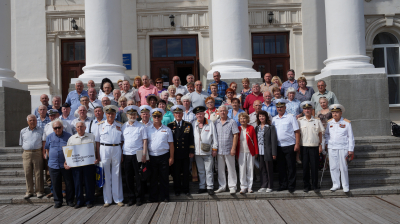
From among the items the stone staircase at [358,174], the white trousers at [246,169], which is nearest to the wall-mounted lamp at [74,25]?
the stone staircase at [358,174]

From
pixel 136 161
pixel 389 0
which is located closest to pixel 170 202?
pixel 136 161

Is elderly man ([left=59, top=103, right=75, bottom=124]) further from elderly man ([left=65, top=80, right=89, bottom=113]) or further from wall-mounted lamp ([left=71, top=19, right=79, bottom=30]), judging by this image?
wall-mounted lamp ([left=71, top=19, right=79, bottom=30])

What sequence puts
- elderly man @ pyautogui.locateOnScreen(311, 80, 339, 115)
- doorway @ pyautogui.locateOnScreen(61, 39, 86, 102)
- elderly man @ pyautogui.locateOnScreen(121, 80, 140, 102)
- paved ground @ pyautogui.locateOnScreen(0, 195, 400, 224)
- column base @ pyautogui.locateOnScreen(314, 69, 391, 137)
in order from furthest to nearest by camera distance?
doorway @ pyautogui.locateOnScreen(61, 39, 86, 102) < column base @ pyautogui.locateOnScreen(314, 69, 391, 137) < elderly man @ pyautogui.locateOnScreen(121, 80, 140, 102) < elderly man @ pyautogui.locateOnScreen(311, 80, 339, 115) < paved ground @ pyautogui.locateOnScreen(0, 195, 400, 224)

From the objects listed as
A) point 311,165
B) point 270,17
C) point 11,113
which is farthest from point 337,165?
point 270,17

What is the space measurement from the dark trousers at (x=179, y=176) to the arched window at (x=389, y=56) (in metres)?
11.0

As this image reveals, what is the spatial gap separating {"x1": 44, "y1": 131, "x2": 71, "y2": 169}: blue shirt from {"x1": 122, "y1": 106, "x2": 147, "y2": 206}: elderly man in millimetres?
1198

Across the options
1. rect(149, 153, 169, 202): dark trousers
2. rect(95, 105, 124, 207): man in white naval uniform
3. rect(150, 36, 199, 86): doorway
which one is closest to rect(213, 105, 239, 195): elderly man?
rect(149, 153, 169, 202): dark trousers

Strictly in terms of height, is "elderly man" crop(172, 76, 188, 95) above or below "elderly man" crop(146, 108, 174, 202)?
above

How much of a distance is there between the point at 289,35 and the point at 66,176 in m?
11.2

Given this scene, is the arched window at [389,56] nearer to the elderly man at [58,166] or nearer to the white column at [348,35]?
the white column at [348,35]

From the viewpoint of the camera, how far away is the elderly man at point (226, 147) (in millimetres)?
7371

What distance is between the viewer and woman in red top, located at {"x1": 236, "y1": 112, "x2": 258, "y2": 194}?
290 inches

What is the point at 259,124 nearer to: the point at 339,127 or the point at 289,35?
the point at 339,127

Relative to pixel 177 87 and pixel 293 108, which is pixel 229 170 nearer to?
pixel 293 108
